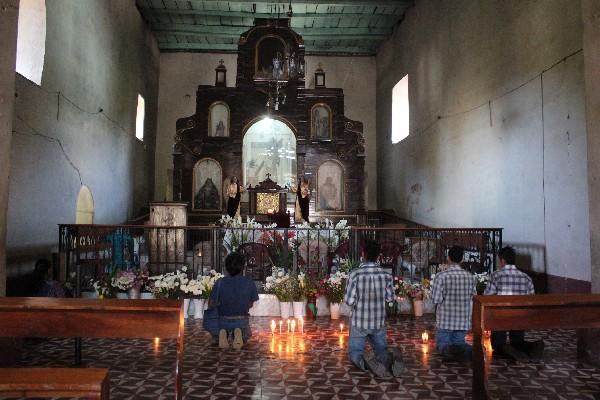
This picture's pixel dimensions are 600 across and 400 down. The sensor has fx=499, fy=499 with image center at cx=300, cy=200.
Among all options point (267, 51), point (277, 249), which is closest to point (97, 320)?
point (277, 249)

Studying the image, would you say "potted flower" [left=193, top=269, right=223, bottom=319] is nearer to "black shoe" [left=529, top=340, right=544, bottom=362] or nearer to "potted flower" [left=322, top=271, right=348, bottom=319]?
"potted flower" [left=322, top=271, right=348, bottom=319]

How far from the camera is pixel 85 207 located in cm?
1162

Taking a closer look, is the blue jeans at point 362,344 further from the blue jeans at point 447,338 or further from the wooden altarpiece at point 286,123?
the wooden altarpiece at point 286,123

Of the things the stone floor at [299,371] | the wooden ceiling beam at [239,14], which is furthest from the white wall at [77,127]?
the stone floor at [299,371]

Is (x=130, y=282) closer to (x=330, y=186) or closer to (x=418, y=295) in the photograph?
(x=418, y=295)

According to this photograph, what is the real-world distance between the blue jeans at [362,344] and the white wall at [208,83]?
1416 centimetres

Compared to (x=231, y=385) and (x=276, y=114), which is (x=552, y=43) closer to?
(x=231, y=385)

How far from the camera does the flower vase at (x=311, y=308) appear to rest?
24.1ft

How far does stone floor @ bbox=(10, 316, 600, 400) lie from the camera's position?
4242mm

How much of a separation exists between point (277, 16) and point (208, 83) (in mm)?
3854

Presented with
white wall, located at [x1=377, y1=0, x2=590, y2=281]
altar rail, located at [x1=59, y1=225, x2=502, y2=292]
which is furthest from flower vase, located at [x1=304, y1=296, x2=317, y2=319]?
white wall, located at [x1=377, y1=0, x2=590, y2=281]

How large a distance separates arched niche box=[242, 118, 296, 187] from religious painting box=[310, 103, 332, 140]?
0.80m

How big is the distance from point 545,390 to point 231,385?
2.73 meters

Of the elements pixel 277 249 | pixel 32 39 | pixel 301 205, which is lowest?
pixel 277 249
